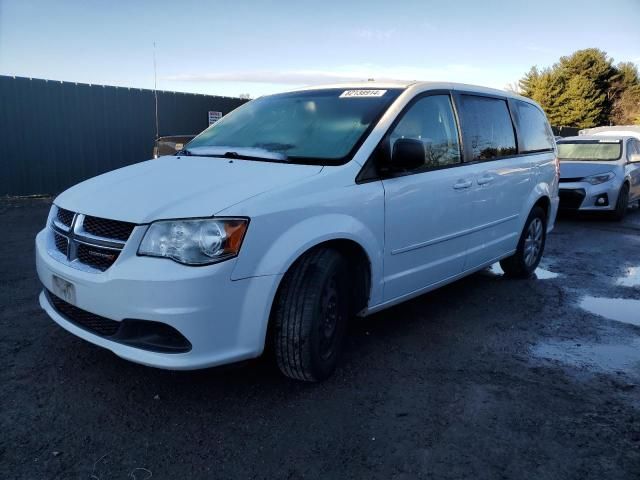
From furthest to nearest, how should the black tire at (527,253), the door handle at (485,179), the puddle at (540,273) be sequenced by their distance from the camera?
the puddle at (540,273)
the black tire at (527,253)
the door handle at (485,179)

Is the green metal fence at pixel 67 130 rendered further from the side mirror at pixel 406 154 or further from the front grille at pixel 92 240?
the side mirror at pixel 406 154

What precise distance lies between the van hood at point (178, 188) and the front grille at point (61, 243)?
17cm

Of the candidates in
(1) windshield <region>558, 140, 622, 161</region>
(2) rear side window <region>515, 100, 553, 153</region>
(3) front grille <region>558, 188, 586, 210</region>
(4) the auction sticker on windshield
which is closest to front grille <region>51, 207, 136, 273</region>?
(4) the auction sticker on windshield

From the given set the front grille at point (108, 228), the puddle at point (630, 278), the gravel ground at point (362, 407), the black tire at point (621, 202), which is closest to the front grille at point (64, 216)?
the front grille at point (108, 228)

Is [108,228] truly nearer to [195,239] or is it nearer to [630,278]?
[195,239]

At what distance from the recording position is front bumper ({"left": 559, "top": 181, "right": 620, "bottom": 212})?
941 cm

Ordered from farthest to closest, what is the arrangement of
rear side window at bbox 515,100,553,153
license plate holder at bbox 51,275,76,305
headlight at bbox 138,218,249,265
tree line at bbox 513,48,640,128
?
1. tree line at bbox 513,48,640,128
2. rear side window at bbox 515,100,553,153
3. license plate holder at bbox 51,275,76,305
4. headlight at bbox 138,218,249,265

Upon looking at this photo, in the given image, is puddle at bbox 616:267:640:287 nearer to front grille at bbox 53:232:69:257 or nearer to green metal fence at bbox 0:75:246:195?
front grille at bbox 53:232:69:257

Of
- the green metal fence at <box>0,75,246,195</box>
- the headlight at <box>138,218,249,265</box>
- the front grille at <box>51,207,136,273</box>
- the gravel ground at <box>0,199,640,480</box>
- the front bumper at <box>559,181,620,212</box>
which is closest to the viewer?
the gravel ground at <box>0,199,640,480</box>

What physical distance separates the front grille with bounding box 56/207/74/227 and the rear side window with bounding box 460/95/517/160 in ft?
9.34

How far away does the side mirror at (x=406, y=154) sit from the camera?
3176 mm

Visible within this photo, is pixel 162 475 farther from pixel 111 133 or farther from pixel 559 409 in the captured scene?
pixel 111 133

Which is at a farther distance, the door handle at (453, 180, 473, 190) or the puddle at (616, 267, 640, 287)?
the puddle at (616, 267, 640, 287)

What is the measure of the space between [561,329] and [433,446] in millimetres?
2116
